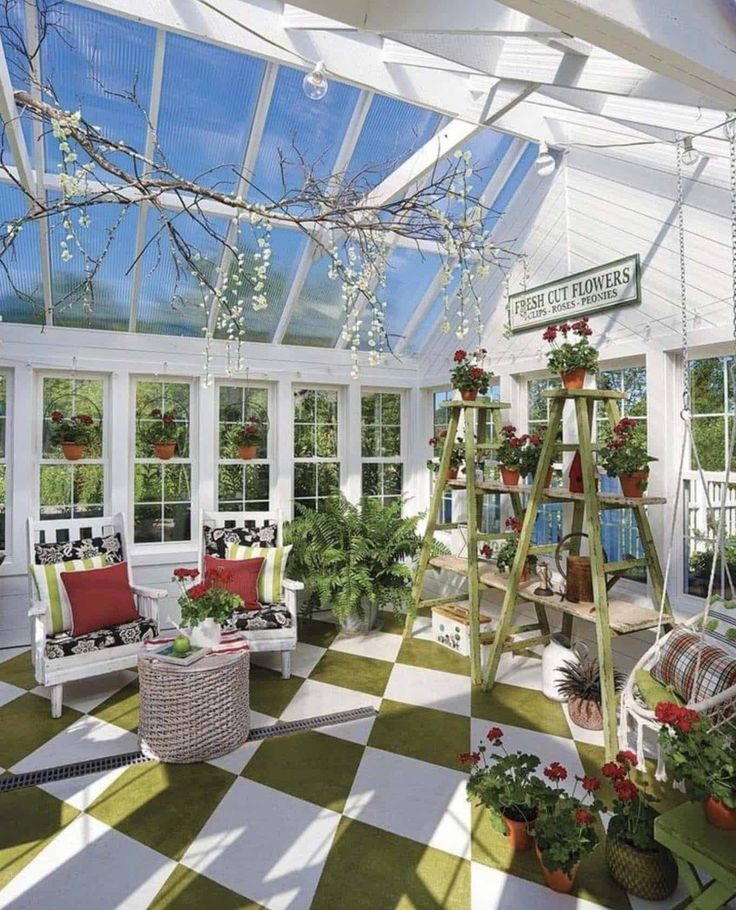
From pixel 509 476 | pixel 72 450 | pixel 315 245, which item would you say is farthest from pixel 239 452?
pixel 509 476

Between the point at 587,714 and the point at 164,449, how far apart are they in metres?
3.47

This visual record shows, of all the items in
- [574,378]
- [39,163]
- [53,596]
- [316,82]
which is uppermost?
[39,163]

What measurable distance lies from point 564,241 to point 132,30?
103 inches

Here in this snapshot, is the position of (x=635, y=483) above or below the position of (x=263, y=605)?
above

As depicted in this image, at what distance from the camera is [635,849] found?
1.94 m

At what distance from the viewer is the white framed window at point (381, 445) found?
546 cm

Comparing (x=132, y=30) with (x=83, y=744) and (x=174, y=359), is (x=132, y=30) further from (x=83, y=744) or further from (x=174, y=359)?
(x=83, y=744)

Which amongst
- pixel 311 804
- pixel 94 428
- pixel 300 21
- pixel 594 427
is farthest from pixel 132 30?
pixel 311 804

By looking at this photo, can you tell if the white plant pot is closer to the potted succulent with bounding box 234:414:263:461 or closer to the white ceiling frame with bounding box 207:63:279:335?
the white ceiling frame with bounding box 207:63:279:335

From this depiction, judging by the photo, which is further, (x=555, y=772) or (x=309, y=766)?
(x=309, y=766)

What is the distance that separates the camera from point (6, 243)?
1.74 m

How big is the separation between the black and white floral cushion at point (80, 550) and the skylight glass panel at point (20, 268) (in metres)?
1.55

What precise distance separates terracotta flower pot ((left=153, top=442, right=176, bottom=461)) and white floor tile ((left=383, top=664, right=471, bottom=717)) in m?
2.40

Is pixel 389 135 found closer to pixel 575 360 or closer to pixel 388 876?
pixel 575 360
